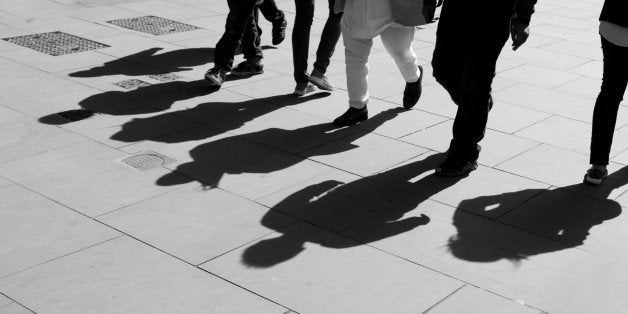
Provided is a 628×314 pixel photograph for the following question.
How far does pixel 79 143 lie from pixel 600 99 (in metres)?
3.52

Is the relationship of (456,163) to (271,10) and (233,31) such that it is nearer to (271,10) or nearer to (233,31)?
(233,31)

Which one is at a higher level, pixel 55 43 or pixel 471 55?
pixel 471 55

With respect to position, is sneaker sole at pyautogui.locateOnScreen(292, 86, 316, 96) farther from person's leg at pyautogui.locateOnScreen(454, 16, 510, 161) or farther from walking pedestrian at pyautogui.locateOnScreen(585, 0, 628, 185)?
walking pedestrian at pyautogui.locateOnScreen(585, 0, 628, 185)

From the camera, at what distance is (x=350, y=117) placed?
7.20m

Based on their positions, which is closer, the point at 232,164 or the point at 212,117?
the point at 232,164

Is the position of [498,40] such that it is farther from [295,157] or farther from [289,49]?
[289,49]

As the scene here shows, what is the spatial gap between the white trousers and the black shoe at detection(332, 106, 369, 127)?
5cm

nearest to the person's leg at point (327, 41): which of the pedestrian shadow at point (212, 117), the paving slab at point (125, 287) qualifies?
the pedestrian shadow at point (212, 117)

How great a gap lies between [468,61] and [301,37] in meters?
2.28

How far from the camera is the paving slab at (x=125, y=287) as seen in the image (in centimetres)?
435

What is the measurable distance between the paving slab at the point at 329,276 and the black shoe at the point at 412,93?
263 centimetres

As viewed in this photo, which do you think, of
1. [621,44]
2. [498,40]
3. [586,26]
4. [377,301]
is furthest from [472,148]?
[586,26]

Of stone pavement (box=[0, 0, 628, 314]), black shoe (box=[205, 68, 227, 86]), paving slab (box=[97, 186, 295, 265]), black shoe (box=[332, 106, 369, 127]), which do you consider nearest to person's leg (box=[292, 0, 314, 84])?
stone pavement (box=[0, 0, 628, 314])

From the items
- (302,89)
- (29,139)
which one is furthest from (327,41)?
(29,139)
